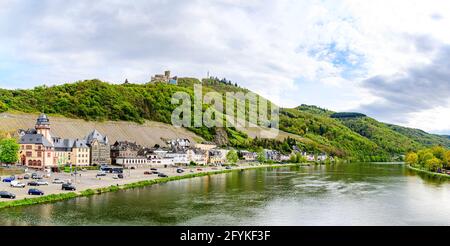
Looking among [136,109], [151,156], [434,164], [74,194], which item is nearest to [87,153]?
[151,156]

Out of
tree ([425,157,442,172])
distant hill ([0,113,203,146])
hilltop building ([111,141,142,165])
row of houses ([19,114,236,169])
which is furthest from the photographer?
distant hill ([0,113,203,146])

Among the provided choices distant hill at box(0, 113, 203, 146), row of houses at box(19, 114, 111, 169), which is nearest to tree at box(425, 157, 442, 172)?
row of houses at box(19, 114, 111, 169)

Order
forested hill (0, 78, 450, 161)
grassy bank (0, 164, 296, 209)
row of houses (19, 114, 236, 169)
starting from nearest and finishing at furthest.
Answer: grassy bank (0, 164, 296, 209), row of houses (19, 114, 236, 169), forested hill (0, 78, 450, 161)

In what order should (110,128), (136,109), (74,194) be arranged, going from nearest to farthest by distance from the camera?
(74,194) → (110,128) → (136,109)

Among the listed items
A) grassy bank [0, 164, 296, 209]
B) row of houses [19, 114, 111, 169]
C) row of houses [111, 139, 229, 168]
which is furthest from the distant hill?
grassy bank [0, 164, 296, 209]

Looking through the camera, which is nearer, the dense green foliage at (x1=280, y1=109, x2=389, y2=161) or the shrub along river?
the shrub along river

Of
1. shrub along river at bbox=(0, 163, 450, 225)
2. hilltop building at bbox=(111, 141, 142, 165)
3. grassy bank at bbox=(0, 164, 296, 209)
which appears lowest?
shrub along river at bbox=(0, 163, 450, 225)

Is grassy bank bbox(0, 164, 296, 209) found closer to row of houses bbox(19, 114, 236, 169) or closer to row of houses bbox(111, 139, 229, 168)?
row of houses bbox(19, 114, 236, 169)

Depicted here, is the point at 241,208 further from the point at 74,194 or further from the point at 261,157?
the point at 261,157

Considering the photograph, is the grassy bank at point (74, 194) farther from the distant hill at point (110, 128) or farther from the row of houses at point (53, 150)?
the distant hill at point (110, 128)

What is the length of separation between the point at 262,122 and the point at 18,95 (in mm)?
91344

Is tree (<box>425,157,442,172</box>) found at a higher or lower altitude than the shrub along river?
higher

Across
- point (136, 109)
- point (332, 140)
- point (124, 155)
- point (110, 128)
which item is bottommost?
point (124, 155)
